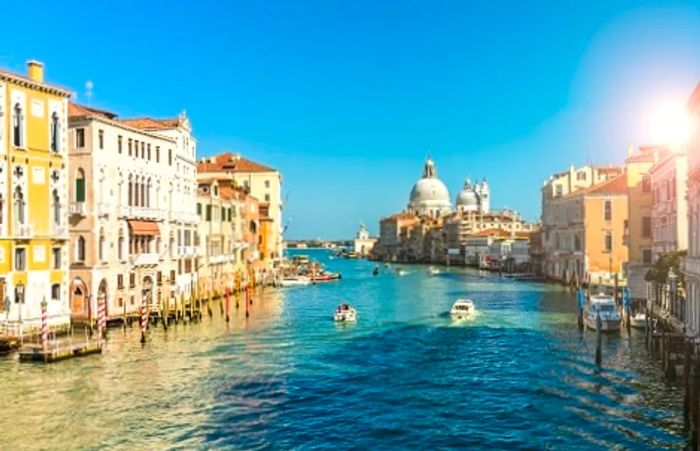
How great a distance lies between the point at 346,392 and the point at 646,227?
25324 mm

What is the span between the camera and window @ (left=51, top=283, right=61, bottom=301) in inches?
1020

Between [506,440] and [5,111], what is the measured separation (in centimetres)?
1809

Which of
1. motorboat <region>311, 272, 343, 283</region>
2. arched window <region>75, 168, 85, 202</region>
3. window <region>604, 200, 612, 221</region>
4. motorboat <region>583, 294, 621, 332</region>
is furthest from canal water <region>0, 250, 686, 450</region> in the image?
motorboat <region>311, 272, 343, 283</region>

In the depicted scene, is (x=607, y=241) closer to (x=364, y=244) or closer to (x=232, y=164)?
(x=232, y=164)

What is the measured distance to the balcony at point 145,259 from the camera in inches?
1243

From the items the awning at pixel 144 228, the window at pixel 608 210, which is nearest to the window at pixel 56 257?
the awning at pixel 144 228

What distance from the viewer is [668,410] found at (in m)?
16.2

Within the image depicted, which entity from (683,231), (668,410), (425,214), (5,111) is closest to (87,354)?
(5,111)

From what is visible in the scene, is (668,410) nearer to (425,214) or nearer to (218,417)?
(218,417)

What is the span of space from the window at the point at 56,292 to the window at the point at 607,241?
3642cm

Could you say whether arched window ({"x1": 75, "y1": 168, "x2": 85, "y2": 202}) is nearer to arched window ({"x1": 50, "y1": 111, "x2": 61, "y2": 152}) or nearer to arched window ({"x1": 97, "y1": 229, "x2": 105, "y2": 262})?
arched window ({"x1": 97, "y1": 229, "x2": 105, "y2": 262})

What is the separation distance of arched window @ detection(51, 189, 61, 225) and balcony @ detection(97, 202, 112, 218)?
2.64 meters

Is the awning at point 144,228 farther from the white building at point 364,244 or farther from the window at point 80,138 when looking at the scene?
the white building at point 364,244

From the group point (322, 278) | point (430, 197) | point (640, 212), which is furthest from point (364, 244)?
point (640, 212)
